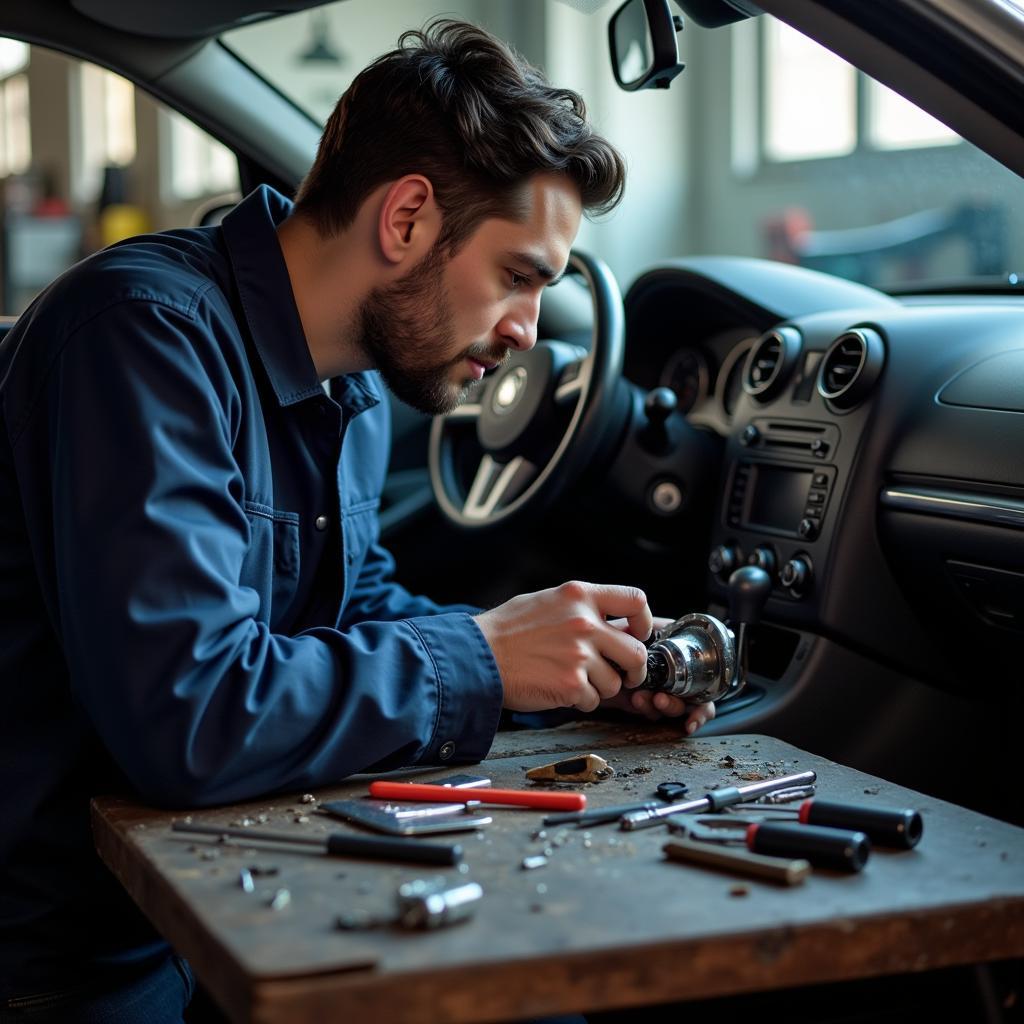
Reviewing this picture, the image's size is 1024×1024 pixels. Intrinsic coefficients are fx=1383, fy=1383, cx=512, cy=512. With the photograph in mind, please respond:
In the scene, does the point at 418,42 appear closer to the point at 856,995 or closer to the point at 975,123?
the point at 975,123

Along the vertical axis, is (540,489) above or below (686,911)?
above

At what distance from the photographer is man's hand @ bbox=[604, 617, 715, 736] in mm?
1331

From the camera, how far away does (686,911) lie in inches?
32.0

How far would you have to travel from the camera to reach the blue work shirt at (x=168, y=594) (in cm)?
103

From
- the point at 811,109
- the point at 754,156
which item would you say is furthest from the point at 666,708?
the point at 754,156

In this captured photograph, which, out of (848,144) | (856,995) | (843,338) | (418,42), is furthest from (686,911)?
(848,144)

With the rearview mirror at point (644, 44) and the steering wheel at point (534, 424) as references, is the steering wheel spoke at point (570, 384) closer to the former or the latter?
the steering wheel at point (534, 424)

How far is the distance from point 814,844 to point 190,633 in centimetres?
47

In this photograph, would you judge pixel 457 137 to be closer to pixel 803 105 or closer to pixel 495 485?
pixel 495 485

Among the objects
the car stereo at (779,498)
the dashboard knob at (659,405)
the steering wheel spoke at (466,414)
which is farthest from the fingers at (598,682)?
the steering wheel spoke at (466,414)

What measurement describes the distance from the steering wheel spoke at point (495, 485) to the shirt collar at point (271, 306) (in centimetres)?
78

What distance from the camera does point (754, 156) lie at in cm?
559

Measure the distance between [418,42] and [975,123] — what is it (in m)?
0.62

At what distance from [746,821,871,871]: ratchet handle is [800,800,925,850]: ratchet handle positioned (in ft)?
0.06
